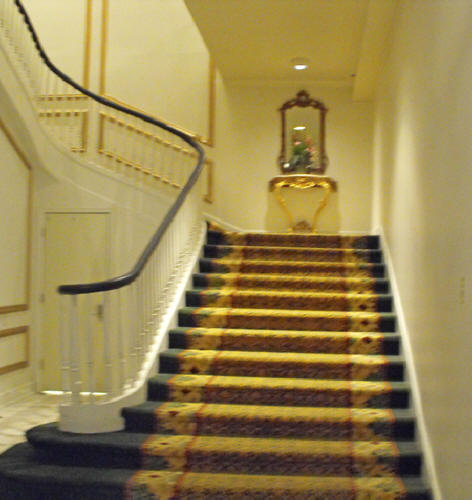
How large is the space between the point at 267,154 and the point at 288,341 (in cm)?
342

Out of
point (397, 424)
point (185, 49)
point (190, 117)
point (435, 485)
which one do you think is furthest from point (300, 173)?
point (435, 485)

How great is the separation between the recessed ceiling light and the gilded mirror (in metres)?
0.47

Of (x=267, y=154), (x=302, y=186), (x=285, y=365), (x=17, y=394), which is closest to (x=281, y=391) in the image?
(x=285, y=365)

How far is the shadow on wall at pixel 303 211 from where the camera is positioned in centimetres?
701

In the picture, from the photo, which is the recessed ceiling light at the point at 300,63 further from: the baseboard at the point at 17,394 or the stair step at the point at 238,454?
the stair step at the point at 238,454

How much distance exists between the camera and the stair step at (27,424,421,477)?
3.10m

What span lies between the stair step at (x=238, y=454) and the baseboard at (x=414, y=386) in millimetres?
83

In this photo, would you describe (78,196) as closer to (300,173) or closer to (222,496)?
(300,173)

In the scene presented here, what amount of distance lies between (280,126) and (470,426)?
208 inches

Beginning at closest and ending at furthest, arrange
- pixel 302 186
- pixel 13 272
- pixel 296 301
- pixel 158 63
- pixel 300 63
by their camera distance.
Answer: pixel 296 301 < pixel 13 272 < pixel 300 63 < pixel 302 186 < pixel 158 63

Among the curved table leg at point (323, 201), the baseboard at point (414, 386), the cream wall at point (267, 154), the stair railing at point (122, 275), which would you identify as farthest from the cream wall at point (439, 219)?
the cream wall at point (267, 154)

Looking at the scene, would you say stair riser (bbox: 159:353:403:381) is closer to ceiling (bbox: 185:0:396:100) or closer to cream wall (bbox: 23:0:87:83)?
ceiling (bbox: 185:0:396:100)

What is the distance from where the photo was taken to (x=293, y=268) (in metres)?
5.20

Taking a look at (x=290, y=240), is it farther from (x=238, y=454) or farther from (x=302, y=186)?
(x=238, y=454)
